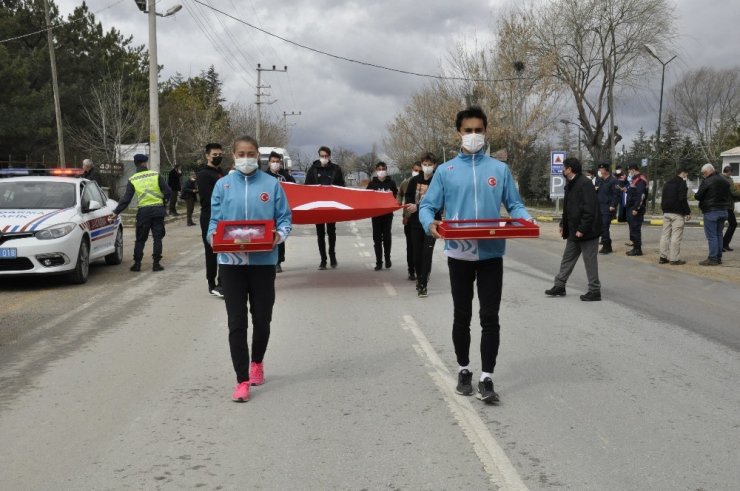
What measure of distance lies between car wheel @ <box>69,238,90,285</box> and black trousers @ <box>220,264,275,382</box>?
645 cm

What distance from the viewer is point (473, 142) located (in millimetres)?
5121

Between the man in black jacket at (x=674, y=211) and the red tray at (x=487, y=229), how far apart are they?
32.9ft

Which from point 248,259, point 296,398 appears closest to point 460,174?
point 248,259

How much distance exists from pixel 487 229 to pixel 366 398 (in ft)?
5.03

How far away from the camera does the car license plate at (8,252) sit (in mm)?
10016

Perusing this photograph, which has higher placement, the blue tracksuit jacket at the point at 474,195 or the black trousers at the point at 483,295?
the blue tracksuit jacket at the point at 474,195

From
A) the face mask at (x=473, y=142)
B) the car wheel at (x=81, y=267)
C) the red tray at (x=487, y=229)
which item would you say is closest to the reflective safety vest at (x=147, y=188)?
the car wheel at (x=81, y=267)

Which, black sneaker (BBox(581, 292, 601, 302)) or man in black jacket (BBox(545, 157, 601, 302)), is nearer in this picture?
man in black jacket (BBox(545, 157, 601, 302))

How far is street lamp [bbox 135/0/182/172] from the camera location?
78.6 feet

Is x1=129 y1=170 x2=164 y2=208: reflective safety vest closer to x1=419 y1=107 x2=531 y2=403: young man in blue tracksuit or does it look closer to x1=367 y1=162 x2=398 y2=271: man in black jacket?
x1=367 y1=162 x2=398 y2=271: man in black jacket

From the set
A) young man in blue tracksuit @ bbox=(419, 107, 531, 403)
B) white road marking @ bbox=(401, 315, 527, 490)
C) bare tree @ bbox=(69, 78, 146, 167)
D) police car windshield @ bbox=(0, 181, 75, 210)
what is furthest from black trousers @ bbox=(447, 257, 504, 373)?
bare tree @ bbox=(69, 78, 146, 167)

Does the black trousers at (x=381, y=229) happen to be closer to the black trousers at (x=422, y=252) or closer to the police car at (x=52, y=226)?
the black trousers at (x=422, y=252)

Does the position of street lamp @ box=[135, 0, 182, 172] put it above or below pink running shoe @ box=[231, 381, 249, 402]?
above

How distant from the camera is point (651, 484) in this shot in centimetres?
380
